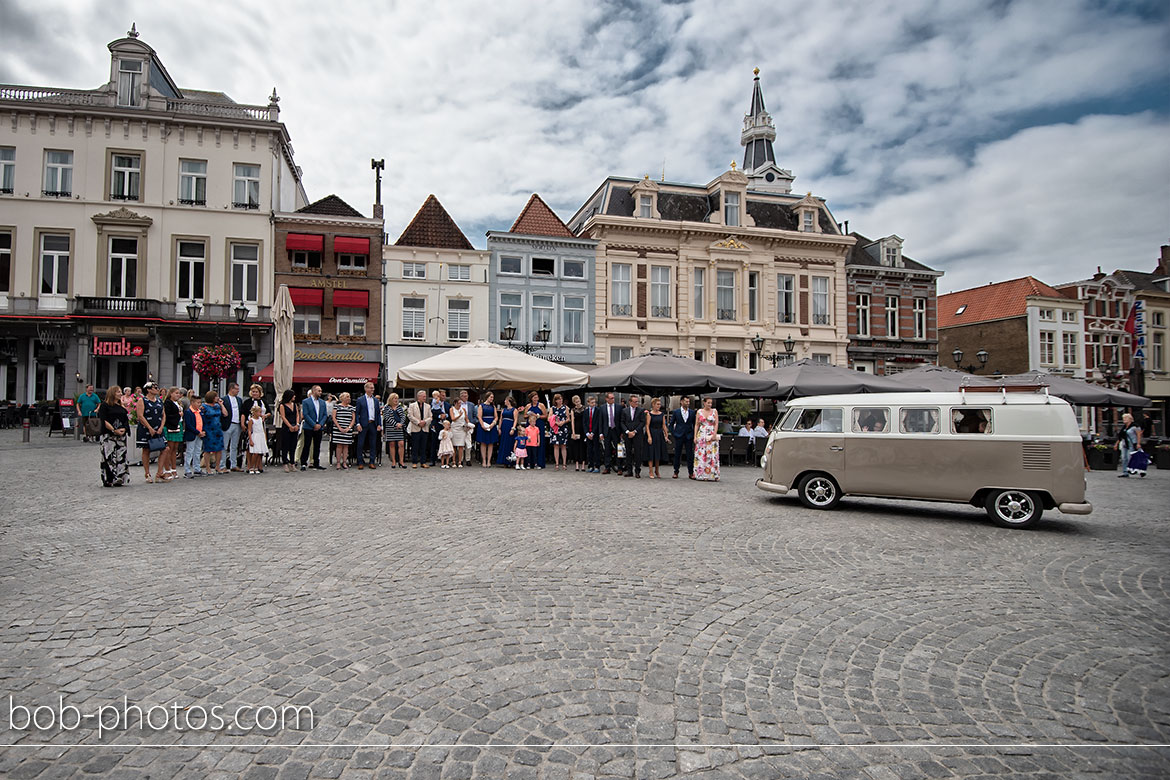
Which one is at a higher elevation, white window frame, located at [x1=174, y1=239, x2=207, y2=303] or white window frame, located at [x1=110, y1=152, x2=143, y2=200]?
white window frame, located at [x1=110, y1=152, x2=143, y2=200]

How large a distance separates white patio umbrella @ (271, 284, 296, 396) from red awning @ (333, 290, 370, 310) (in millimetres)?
14030

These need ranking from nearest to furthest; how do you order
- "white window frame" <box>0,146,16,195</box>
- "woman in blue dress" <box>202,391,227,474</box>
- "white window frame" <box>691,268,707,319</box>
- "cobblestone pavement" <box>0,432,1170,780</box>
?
"cobblestone pavement" <box>0,432,1170,780</box> < "woman in blue dress" <box>202,391,227,474</box> < "white window frame" <box>0,146,16,195</box> < "white window frame" <box>691,268,707,319</box>

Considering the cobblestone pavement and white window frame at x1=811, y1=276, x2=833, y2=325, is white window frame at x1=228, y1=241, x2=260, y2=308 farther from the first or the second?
white window frame at x1=811, y1=276, x2=833, y2=325

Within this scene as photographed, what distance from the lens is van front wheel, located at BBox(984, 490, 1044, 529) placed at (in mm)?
8492

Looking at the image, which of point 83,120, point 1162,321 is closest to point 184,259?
point 83,120

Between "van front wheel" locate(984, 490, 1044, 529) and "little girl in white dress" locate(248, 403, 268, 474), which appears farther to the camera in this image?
"little girl in white dress" locate(248, 403, 268, 474)

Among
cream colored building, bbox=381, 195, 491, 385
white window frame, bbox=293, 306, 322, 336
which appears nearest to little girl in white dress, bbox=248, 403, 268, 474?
cream colored building, bbox=381, 195, 491, 385

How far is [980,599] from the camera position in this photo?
16.9 feet

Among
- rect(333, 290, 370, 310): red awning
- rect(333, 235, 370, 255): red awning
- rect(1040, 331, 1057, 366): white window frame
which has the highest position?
rect(333, 235, 370, 255): red awning

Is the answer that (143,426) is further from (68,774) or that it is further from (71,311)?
(71,311)

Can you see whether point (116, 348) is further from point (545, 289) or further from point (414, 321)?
point (545, 289)

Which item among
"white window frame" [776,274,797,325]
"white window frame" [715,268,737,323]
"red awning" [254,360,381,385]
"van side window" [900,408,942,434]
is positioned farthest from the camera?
"white window frame" [776,274,797,325]

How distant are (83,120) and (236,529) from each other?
31.2 meters

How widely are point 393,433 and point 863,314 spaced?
2949 cm
